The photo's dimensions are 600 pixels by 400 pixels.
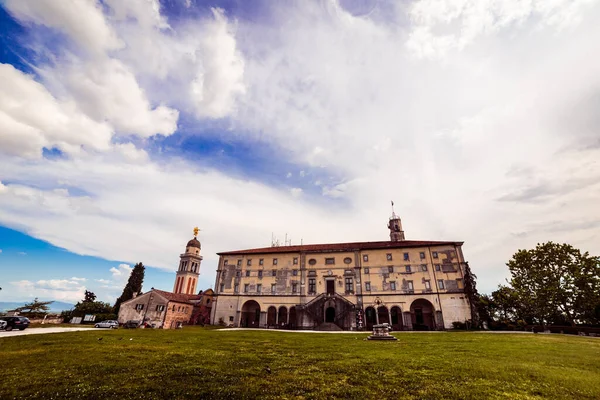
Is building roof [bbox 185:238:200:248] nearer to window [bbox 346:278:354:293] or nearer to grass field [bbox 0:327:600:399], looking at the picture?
window [bbox 346:278:354:293]

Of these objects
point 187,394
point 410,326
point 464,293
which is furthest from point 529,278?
point 187,394

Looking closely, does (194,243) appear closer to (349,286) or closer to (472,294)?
(349,286)

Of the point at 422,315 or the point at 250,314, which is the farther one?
the point at 250,314

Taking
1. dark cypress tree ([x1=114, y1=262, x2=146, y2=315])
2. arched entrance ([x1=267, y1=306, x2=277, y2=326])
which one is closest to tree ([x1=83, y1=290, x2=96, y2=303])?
dark cypress tree ([x1=114, y1=262, x2=146, y2=315])

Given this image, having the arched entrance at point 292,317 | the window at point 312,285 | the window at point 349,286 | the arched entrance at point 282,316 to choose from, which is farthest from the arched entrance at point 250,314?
the window at point 349,286

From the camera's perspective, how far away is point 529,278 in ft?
130

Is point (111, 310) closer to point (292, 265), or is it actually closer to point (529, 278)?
point (292, 265)

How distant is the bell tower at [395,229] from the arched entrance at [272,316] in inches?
1159

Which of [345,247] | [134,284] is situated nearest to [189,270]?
[134,284]

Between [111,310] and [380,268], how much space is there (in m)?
59.2

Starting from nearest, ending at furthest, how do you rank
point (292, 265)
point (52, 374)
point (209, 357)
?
point (52, 374) < point (209, 357) < point (292, 265)

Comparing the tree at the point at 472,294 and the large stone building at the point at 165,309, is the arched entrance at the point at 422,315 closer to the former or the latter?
the tree at the point at 472,294

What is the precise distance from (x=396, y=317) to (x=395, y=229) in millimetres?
20225

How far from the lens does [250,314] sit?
51375mm
